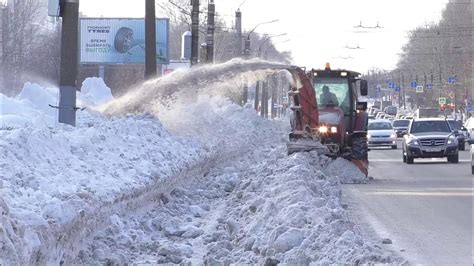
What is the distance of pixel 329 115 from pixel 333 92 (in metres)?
1.31

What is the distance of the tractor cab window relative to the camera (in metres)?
27.0

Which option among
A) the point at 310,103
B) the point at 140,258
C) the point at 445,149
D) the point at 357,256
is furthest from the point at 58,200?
the point at 445,149

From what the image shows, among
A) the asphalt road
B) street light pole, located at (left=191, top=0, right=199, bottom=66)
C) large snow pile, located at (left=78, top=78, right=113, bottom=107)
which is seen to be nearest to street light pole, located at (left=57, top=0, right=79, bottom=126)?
the asphalt road

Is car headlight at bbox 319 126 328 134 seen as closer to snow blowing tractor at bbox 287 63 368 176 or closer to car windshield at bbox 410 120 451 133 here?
snow blowing tractor at bbox 287 63 368 176

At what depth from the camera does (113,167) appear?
1532 centimetres

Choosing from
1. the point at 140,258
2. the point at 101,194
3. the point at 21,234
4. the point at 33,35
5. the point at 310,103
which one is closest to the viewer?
the point at 21,234

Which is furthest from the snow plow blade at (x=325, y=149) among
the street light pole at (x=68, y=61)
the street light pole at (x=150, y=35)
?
the street light pole at (x=150, y=35)

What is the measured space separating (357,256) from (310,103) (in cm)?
1524

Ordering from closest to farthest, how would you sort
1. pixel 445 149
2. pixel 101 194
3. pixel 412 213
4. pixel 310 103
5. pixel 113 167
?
pixel 101 194
pixel 113 167
pixel 412 213
pixel 310 103
pixel 445 149

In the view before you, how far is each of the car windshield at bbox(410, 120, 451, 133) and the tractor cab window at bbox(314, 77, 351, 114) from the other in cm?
733

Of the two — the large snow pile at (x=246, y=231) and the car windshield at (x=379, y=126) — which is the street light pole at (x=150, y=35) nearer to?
the large snow pile at (x=246, y=231)

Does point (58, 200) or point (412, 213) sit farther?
point (412, 213)

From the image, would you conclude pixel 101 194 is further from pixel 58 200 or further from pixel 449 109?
pixel 449 109

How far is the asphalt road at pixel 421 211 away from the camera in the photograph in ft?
40.2
